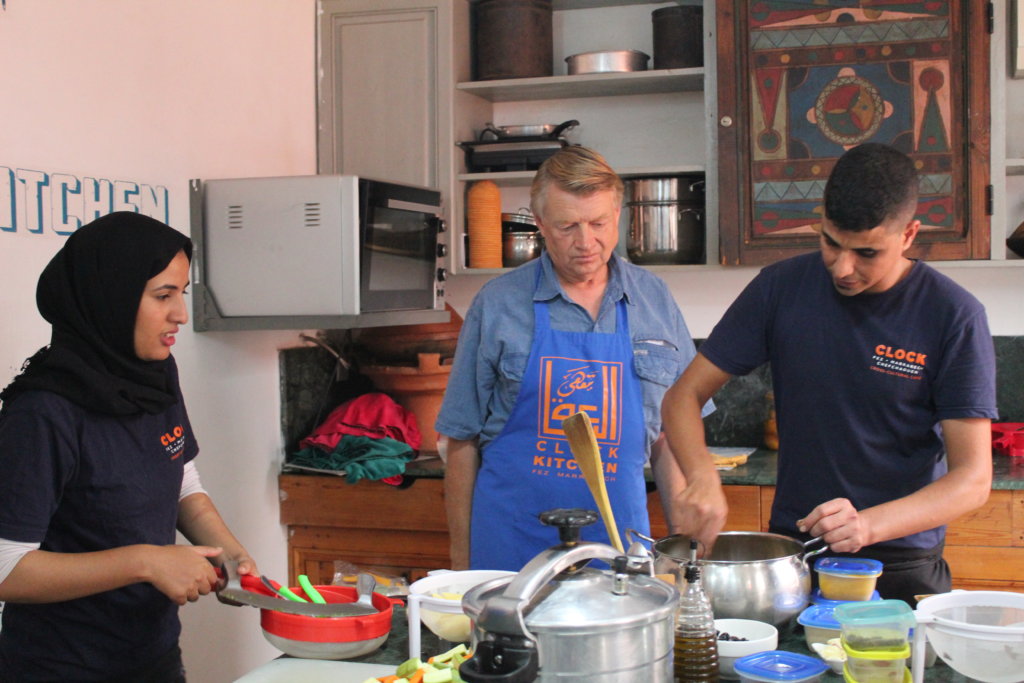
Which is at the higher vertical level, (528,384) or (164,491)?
(528,384)

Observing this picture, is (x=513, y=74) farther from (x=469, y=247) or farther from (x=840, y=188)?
(x=840, y=188)

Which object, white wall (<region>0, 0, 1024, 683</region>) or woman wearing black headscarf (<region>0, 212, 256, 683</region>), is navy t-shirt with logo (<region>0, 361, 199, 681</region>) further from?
white wall (<region>0, 0, 1024, 683</region>)

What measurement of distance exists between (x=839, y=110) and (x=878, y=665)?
2256 mm

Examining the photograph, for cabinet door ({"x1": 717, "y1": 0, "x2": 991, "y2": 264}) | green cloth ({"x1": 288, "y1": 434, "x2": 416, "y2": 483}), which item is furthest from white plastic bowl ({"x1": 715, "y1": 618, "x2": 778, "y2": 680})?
cabinet door ({"x1": 717, "y1": 0, "x2": 991, "y2": 264})

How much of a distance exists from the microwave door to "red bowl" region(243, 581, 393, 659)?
1458 millimetres

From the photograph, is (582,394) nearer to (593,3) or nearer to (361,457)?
(361,457)

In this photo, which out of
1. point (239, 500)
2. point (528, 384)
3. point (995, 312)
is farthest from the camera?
point (995, 312)

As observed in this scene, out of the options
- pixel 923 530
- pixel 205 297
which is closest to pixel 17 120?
pixel 205 297

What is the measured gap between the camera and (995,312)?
3484 mm

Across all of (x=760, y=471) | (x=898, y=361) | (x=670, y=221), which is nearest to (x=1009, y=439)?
(x=760, y=471)

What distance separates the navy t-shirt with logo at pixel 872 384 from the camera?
179cm

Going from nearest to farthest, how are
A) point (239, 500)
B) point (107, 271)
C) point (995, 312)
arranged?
point (107, 271) < point (239, 500) < point (995, 312)

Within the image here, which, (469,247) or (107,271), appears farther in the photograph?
(469,247)

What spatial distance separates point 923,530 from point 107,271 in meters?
1.39
